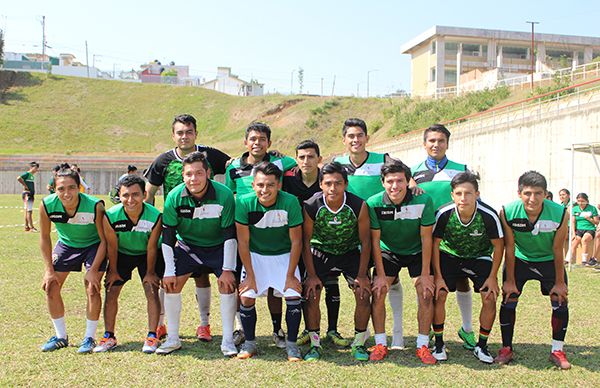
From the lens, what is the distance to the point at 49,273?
5684 mm

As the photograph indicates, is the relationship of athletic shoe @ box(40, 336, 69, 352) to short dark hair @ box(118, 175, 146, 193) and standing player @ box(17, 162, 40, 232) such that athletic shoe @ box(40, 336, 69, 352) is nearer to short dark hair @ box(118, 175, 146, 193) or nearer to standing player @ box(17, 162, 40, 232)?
short dark hair @ box(118, 175, 146, 193)

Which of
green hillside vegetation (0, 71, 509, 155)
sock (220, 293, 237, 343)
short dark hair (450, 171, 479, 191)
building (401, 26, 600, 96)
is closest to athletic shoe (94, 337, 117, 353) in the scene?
sock (220, 293, 237, 343)

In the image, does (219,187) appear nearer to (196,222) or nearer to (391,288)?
(196,222)

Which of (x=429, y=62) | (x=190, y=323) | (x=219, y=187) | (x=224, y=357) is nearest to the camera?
(x=224, y=357)

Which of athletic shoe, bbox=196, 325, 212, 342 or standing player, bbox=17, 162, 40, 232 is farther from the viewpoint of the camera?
standing player, bbox=17, 162, 40, 232

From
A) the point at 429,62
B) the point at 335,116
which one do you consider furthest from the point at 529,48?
the point at 335,116

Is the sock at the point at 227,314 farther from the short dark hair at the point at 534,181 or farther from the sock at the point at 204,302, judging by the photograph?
the short dark hair at the point at 534,181

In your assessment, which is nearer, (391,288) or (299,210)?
(299,210)

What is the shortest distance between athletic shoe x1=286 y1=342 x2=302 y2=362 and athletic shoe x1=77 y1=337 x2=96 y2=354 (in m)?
1.98

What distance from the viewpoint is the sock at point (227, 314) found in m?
5.58

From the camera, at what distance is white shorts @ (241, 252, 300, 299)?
5541 millimetres

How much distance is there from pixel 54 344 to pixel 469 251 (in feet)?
14.2

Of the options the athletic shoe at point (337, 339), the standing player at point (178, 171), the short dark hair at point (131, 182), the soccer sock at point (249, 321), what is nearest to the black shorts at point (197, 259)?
the standing player at point (178, 171)

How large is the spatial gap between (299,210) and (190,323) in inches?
90.4
